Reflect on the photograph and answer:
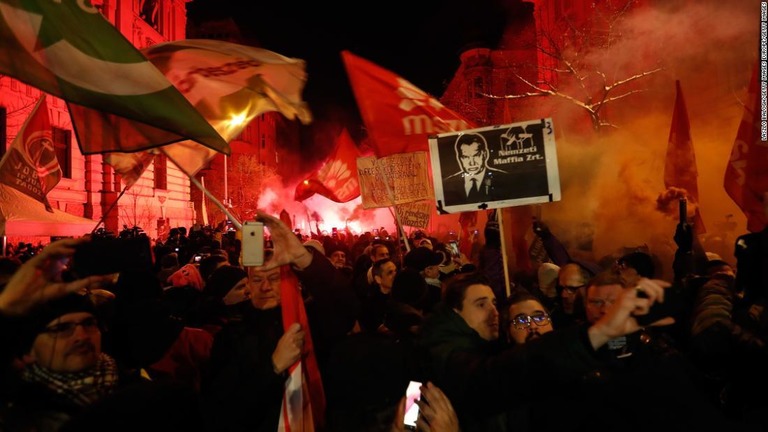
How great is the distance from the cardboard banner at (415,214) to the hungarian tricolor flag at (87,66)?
8.05 meters

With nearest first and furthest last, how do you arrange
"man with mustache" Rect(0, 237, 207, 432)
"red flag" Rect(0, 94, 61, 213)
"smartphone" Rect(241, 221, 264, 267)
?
"man with mustache" Rect(0, 237, 207, 432), "smartphone" Rect(241, 221, 264, 267), "red flag" Rect(0, 94, 61, 213)

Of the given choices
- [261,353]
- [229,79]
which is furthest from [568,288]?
[229,79]

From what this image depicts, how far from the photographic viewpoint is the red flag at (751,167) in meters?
5.79

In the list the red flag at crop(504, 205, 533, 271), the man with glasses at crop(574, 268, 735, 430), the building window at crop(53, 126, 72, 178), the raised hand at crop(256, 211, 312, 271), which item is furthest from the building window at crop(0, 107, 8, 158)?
the man with glasses at crop(574, 268, 735, 430)

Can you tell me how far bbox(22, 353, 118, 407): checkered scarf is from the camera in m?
2.27

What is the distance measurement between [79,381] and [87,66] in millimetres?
1801

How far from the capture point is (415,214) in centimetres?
1144

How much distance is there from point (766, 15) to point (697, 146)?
18.9 ft

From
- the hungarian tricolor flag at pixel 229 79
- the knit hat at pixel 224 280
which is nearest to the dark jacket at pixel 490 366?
the knit hat at pixel 224 280

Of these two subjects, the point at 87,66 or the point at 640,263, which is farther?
the point at 640,263

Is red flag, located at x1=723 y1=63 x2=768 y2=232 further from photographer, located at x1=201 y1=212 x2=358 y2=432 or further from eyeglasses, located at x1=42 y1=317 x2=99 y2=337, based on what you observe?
→ eyeglasses, located at x1=42 y1=317 x2=99 y2=337

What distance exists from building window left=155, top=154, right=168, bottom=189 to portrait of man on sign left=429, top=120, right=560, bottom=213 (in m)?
30.5

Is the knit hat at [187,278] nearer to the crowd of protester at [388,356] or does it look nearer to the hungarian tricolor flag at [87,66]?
the crowd of protester at [388,356]

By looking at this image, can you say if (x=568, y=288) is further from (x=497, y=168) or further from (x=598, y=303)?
(x=598, y=303)
